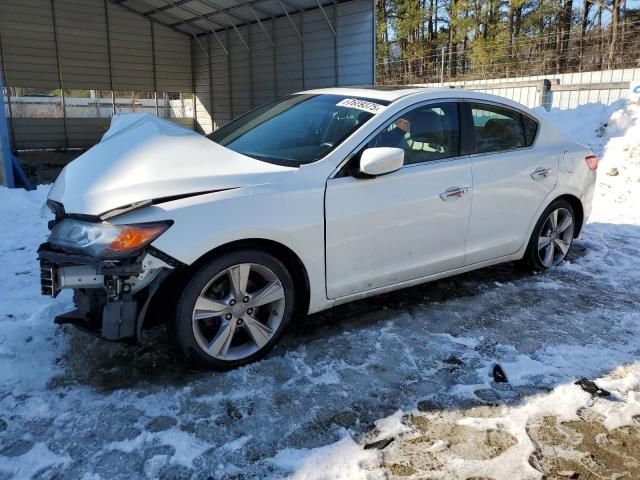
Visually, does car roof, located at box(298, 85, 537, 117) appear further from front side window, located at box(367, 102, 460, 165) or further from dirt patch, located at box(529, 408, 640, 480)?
dirt patch, located at box(529, 408, 640, 480)

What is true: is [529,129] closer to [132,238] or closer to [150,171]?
[150,171]

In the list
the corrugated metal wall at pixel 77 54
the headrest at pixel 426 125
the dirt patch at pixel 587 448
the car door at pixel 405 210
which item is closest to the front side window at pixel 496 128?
the car door at pixel 405 210

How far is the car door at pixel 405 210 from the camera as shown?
11.0 ft

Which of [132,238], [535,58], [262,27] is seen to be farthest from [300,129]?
[535,58]

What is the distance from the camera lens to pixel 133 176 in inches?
117

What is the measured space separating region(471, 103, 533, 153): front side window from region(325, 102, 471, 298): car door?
23 centimetres

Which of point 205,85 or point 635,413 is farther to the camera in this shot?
point 205,85

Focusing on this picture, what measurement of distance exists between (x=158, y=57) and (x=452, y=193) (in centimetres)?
1872

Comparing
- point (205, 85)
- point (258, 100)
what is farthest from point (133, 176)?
point (205, 85)

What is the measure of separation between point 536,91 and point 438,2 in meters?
21.7

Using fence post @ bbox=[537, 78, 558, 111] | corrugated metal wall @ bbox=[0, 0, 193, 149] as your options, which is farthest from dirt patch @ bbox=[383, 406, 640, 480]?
corrugated metal wall @ bbox=[0, 0, 193, 149]

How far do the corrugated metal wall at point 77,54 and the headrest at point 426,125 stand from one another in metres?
17.0

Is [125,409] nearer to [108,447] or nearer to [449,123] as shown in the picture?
[108,447]

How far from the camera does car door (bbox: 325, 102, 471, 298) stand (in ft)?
11.0
